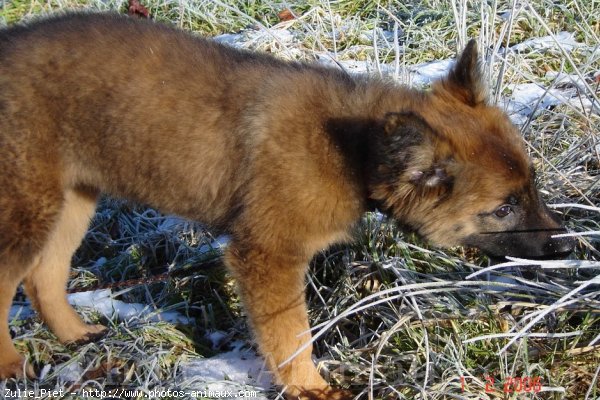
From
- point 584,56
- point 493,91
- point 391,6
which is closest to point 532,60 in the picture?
point 584,56

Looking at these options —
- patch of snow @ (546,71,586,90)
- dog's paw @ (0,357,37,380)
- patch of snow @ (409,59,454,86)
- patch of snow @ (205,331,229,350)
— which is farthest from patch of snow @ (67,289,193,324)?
patch of snow @ (546,71,586,90)

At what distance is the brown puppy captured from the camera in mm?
3170

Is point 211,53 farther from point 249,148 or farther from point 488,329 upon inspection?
point 488,329

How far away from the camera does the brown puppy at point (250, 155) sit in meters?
3.17

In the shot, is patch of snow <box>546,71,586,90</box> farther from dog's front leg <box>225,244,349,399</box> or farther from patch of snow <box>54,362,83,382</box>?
patch of snow <box>54,362,83,382</box>

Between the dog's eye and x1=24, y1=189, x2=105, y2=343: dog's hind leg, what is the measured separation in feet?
7.27

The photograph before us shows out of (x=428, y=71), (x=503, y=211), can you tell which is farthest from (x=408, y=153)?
(x=428, y=71)

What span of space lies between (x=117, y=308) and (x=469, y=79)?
2429 mm

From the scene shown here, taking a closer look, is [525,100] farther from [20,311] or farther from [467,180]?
[20,311]

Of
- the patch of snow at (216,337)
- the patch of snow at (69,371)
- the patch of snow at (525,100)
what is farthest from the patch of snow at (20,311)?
the patch of snow at (525,100)

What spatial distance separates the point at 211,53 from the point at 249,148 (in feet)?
1.91

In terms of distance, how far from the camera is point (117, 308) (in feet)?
13.8

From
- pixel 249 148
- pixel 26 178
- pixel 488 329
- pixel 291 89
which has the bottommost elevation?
pixel 488 329

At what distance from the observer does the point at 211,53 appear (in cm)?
354
